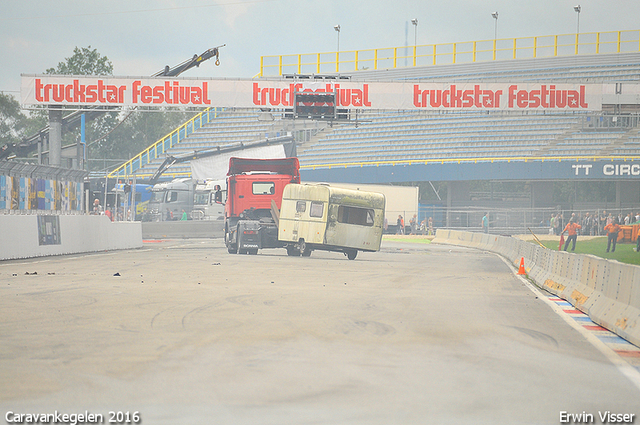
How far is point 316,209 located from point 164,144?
43861mm

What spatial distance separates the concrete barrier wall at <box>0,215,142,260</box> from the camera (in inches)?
862

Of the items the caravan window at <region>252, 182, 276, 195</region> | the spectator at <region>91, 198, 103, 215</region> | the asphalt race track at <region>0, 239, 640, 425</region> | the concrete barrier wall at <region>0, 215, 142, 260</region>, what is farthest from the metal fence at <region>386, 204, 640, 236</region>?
the asphalt race track at <region>0, 239, 640, 425</region>

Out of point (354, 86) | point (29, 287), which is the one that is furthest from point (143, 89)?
point (29, 287)

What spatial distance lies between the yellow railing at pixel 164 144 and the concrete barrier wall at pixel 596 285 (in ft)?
156

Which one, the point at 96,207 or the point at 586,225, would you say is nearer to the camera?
the point at 96,207

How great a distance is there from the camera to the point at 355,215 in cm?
2698

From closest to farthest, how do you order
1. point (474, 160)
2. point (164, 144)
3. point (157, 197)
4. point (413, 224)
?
point (157, 197) → point (413, 224) → point (474, 160) → point (164, 144)

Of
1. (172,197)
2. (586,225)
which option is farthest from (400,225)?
(172,197)

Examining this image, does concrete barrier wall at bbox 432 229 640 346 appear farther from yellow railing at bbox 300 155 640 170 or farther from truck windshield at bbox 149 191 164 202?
yellow railing at bbox 300 155 640 170

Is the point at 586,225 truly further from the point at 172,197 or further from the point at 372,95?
the point at 172,197

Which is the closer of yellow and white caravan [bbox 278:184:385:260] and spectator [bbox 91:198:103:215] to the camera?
yellow and white caravan [bbox 278:184:385:260]

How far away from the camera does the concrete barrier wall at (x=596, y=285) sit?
9.86 m

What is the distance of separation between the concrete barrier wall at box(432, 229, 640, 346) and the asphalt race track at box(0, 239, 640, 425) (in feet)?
1.84

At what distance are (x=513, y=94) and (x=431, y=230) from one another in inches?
828
